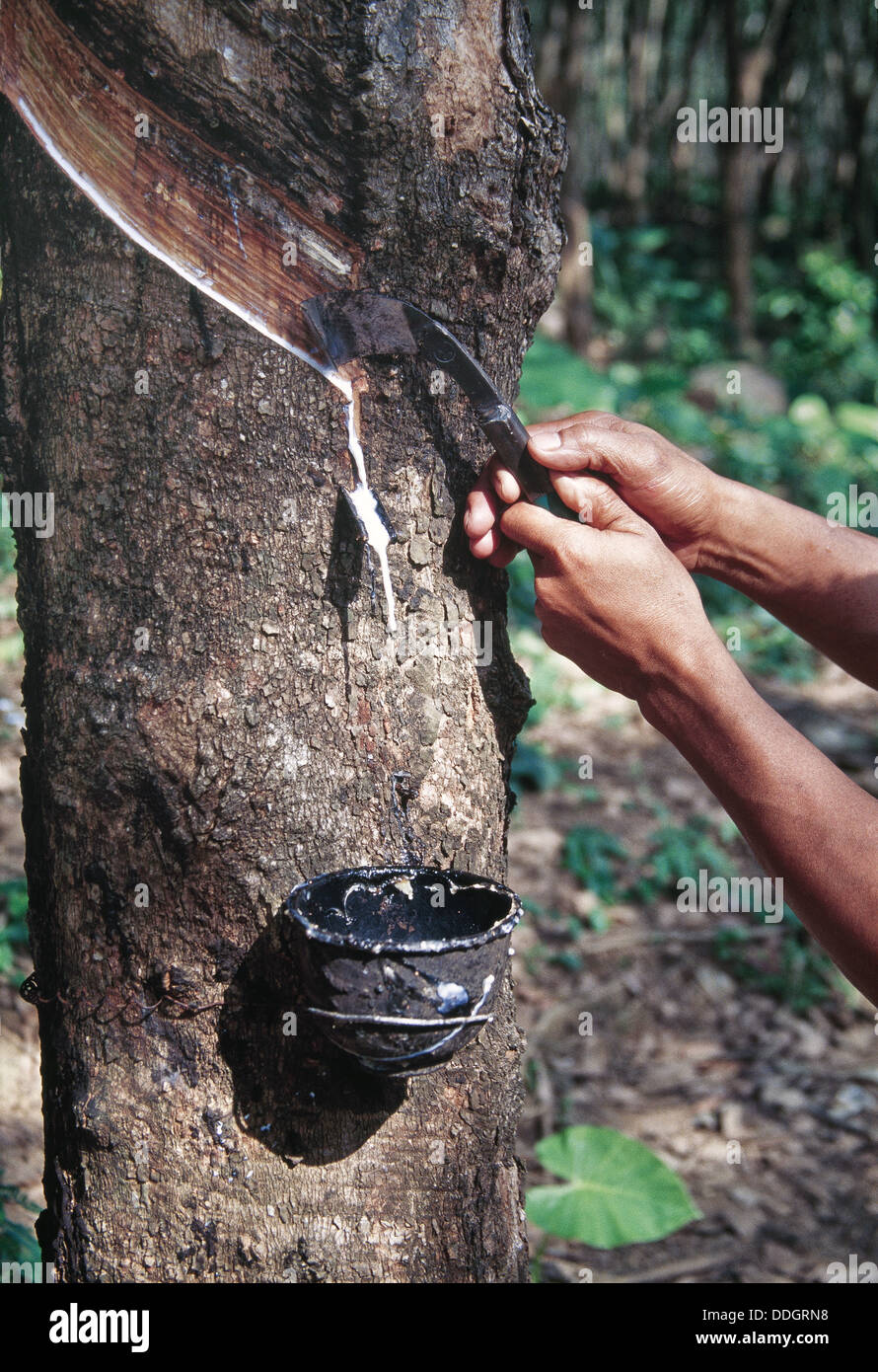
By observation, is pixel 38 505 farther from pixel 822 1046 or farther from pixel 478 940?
pixel 822 1046

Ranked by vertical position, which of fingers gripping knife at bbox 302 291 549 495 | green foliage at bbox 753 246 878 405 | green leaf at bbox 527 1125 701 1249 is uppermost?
green foliage at bbox 753 246 878 405

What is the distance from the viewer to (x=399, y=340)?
1581 millimetres

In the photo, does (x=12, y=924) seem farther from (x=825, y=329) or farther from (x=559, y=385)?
(x=825, y=329)

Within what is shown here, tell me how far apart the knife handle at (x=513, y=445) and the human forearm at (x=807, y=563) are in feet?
1.64

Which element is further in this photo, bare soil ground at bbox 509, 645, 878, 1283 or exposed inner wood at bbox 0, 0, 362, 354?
bare soil ground at bbox 509, 645, 878, 1283

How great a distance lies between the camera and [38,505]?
61.9 inches

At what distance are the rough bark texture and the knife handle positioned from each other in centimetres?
8

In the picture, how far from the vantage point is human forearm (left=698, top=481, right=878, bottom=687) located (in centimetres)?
204

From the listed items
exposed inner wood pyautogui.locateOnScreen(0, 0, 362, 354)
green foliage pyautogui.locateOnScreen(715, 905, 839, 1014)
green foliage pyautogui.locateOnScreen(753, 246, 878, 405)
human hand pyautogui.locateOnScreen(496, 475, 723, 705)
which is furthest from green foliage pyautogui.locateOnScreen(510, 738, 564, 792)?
green foliage pyautogui.locateOnScreen(753, 246, 878, 405)

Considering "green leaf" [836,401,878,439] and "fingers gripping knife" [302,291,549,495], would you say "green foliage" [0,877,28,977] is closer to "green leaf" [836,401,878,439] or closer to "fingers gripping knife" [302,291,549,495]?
"fingers gripping knife" [302,291,549,495]

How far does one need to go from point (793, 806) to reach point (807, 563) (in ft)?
2.44

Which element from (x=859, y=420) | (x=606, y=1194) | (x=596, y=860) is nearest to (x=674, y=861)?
(x=596, y=860)

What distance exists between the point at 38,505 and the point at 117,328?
29 cm
